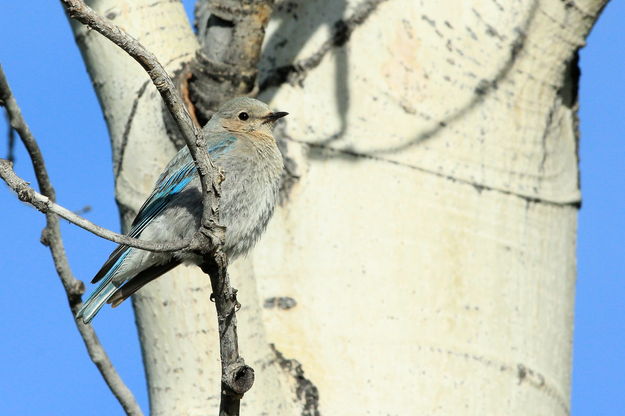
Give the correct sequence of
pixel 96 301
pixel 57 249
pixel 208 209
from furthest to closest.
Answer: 1. pixel 96 301
2. pixel 57 249
3. pixel 208 209

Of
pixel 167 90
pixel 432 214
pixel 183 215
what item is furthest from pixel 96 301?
pixel 167 90

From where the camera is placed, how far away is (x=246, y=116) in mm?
5074

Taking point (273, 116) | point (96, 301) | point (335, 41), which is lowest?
point (96, 301)

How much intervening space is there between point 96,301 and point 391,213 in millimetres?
1298

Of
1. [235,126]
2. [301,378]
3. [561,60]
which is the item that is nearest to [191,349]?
[301,378]

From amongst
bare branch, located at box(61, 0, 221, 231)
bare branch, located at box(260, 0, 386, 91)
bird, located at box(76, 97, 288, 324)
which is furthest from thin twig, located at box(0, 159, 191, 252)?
bare branch, located at box(260, 0, 386, 91)

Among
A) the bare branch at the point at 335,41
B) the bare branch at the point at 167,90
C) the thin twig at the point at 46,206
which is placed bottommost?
the thin twig at the point at 46,206

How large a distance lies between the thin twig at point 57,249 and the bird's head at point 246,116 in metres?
0.93

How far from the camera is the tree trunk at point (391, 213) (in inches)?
168

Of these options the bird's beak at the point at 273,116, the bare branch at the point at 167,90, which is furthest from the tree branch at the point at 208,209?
the bird's beak at the point at 273,116

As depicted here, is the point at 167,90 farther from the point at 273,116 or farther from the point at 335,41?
the point at 335,41

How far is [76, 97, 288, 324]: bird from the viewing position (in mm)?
4336

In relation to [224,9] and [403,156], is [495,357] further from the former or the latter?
[224,9]

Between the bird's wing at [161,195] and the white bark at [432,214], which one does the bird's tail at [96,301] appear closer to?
the bird's wing at [161,195]
